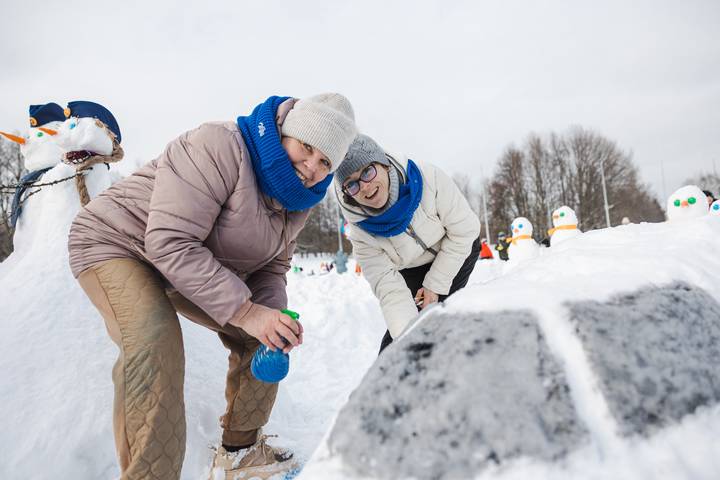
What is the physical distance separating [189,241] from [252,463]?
3.78ft

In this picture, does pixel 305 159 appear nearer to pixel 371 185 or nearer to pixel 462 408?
pixel 371 185

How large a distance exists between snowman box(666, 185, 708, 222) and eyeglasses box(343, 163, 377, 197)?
566cm

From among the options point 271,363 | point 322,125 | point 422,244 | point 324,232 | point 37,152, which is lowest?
point 271,363

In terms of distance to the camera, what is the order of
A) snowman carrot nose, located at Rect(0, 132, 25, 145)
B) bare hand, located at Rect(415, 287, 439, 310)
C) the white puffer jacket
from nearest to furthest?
the white puffer jacket → bare hand, located at Rect(415, 287, 439, 310) → snowman carrot nose, located at Rect(0, 132, 25, 145)

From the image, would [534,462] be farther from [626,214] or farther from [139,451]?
[626,214]

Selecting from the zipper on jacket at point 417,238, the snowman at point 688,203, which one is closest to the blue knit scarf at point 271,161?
the zipper on jacket at point 417,238

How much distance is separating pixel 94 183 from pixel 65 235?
1.42 ft

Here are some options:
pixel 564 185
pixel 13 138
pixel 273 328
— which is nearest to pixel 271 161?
pixel 273 328

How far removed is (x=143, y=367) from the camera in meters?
1.52

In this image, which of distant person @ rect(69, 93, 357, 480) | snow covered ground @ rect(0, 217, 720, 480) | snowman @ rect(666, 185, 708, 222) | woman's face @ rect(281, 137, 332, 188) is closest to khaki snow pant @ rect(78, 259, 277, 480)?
distant person @ rect(69, 93, 357, 480)

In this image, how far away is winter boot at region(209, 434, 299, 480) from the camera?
6.46ft

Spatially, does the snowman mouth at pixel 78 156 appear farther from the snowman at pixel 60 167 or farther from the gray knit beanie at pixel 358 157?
the gray knit beanie at pixel 358 157

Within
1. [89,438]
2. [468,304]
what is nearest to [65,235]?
[89,438]

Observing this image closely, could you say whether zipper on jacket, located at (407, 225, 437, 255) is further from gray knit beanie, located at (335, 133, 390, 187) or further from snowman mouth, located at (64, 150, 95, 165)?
snowman mouth, located at (64, 150, 95, 165)
